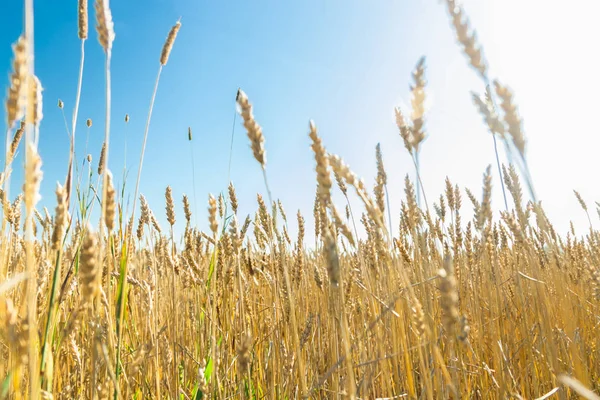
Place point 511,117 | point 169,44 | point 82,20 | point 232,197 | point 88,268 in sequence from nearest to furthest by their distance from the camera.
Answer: point 88,268 → point 511,117 → point 82,20 → point 169,44 → point 232,197

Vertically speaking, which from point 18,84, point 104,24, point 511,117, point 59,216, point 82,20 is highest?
point 82,20

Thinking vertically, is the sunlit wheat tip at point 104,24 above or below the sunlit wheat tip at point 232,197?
above

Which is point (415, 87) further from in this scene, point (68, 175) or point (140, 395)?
point (140, 395)

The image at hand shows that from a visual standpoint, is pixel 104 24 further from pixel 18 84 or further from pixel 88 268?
pixel 88 268

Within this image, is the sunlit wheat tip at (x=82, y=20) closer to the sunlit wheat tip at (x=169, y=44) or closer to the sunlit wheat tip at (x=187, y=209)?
the sunlit wheat tip at (x=169, y=44)

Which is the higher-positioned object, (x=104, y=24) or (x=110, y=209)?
(x=104, y=24)

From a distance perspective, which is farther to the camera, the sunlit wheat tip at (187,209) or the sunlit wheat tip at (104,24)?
the sunlit wheat tip at (187,209)

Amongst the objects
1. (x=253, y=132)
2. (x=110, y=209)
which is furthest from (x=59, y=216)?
(x=253, y=132)

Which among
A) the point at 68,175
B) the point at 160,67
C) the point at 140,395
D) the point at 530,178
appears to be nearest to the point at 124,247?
the point at 68,175

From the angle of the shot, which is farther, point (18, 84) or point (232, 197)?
point (232, 197)

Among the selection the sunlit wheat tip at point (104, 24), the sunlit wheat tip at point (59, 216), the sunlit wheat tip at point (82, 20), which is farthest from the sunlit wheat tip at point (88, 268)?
the sunlit wheat tip at point (82, 20)

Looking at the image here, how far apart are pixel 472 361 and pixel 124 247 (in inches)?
70.2

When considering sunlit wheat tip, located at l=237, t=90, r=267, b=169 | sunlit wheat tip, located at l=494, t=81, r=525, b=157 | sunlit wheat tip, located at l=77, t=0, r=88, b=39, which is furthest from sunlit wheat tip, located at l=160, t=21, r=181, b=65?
sunlit wheat tip, located at l=494, t=81, r=525, b=157

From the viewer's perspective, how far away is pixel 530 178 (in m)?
0.73
